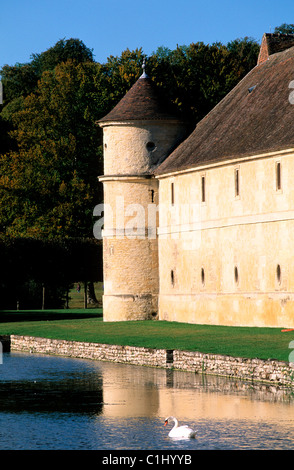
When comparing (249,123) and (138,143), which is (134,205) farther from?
(249,123)

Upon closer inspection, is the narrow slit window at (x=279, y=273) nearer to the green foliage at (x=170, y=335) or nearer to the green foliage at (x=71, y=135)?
the green foliage at (x=170, y=335)

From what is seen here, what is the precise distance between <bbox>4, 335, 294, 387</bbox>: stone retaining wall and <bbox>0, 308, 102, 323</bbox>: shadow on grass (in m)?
11.1

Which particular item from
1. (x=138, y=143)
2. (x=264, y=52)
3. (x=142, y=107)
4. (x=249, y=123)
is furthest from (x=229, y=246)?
(x=264, y=52)

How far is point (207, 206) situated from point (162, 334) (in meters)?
7.83

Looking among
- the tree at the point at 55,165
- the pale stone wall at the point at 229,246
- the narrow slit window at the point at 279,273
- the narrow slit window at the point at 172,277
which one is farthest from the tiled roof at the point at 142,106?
the tree at the point at 55,165

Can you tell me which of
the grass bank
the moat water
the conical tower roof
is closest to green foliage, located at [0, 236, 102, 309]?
the grass bank

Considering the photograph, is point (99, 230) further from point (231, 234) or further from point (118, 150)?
point (231, 234)

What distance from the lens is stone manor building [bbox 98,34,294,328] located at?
35.8 metres

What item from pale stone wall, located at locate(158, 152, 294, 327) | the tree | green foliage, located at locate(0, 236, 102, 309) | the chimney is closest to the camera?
pale stone wall, located at locate(158, 152, 294, 327)

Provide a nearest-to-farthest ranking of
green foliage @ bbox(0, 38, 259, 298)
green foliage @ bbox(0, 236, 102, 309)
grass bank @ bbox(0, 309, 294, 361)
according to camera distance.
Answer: grass bank @ bbox(0, 309, 294, 361)
green foliage @ bbox(0, 236, 102, 309)
green foliage @ bbox(0, 38, 259, 298)

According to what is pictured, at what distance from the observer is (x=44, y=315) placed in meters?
50.7

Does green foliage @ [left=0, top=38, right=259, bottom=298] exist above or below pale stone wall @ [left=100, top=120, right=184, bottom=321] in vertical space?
above

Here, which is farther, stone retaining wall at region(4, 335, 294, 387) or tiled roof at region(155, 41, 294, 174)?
tiled roof at region(155, 41, 294, 174)

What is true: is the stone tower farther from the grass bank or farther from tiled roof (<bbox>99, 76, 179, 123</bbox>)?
the grass bank
